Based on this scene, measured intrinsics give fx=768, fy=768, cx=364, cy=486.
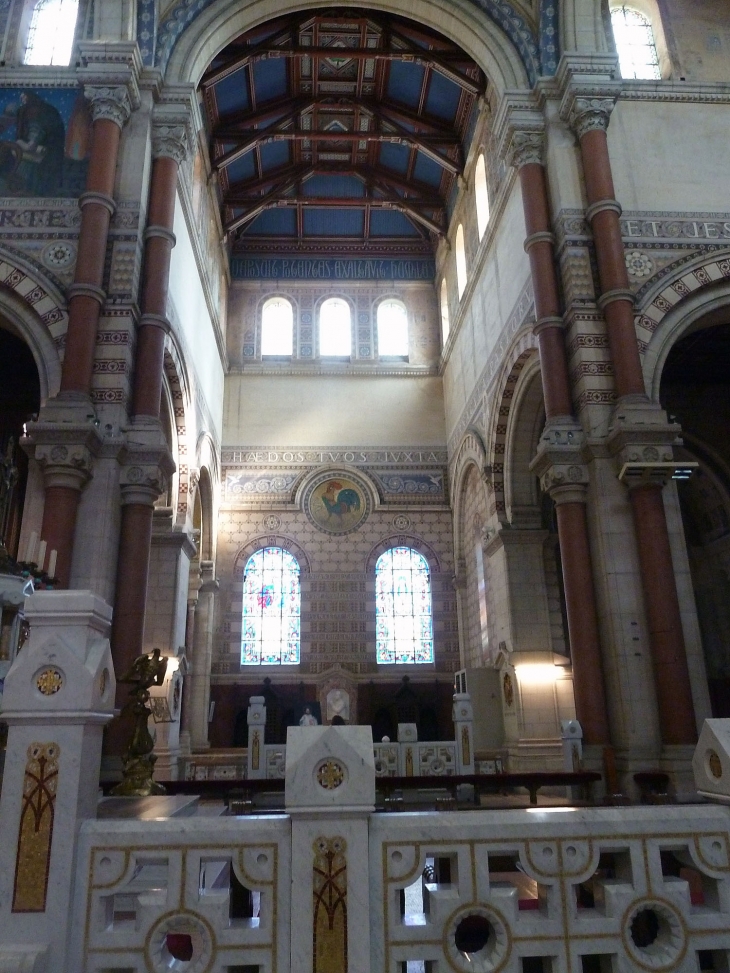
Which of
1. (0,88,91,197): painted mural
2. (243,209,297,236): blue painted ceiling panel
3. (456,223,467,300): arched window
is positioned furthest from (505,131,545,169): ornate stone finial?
(243,209,297,236): blue painted ceiling panel

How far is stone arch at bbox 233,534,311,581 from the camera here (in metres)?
19.3

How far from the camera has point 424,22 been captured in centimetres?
1390

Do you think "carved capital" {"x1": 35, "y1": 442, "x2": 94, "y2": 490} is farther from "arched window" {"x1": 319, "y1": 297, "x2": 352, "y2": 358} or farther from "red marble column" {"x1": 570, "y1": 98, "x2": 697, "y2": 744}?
"arched window" {"x1": 319, "y1": 297, "x2": 352, "y2": 358}

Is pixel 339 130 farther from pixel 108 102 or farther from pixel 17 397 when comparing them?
pixel 17 397

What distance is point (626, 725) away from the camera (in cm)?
940

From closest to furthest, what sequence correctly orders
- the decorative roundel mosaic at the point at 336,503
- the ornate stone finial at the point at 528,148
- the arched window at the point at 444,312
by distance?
the ornate stone finial at the point at 528,148, the decorative roundel mosaic at the point at 336,503, the arched window at the point at 444,312

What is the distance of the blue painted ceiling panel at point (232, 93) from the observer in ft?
55.2

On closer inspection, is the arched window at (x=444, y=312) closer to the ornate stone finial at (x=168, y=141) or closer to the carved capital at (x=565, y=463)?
the ornate stone finial at (x=168, y=141)

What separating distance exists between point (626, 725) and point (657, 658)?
90 centimetres

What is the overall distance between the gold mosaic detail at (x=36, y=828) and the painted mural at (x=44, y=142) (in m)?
10.3

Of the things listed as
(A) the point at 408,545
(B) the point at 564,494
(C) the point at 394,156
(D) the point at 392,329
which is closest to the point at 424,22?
(C) the point at 394,156

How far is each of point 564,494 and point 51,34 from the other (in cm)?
1141

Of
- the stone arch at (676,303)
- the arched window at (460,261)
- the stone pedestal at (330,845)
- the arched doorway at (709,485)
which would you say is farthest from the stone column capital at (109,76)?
the stone pedestal at (330,845)

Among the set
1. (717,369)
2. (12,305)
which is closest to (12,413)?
(12,305)
